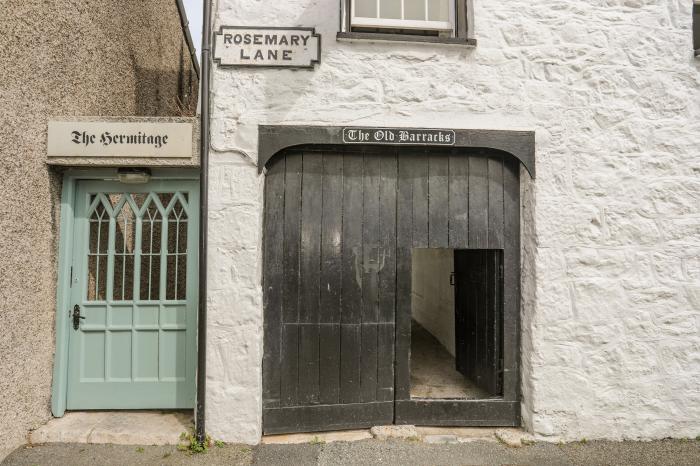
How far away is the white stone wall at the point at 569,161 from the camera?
11.3 feet

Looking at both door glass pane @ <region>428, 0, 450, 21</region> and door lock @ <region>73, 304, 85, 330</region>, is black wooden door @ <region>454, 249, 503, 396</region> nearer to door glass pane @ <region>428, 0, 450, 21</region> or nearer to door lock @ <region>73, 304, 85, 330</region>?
door glass pane @ <region>428, 0, 450, 21</region>

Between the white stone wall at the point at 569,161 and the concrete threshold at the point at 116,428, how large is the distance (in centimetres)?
89

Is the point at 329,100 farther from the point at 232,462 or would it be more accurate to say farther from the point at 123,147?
the point at 232,462

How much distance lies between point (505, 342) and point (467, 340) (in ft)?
2.32

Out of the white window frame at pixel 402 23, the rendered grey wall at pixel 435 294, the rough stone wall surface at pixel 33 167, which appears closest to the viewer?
the rough stone wall surface at pixel 33 167

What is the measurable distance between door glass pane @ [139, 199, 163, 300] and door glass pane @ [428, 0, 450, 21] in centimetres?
315

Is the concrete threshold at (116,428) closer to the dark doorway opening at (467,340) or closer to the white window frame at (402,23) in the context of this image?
A: the dark doorway opening at (467,340)

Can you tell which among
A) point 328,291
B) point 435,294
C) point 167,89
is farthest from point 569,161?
point 167,89

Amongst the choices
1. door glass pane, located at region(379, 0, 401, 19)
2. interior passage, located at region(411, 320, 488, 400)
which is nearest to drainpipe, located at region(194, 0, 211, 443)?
door glass pane, located at region(379, 0, 401, 19)

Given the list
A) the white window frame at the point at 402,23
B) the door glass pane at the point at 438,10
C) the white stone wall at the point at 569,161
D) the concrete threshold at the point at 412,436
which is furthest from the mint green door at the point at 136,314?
the door glass pane at the point at 438,10

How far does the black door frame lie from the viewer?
11.5ft

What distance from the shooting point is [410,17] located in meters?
3.72

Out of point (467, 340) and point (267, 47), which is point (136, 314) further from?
point (467, 340)

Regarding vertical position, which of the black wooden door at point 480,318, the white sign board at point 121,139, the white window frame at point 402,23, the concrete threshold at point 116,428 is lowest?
the concrete threshold at point 116,428
